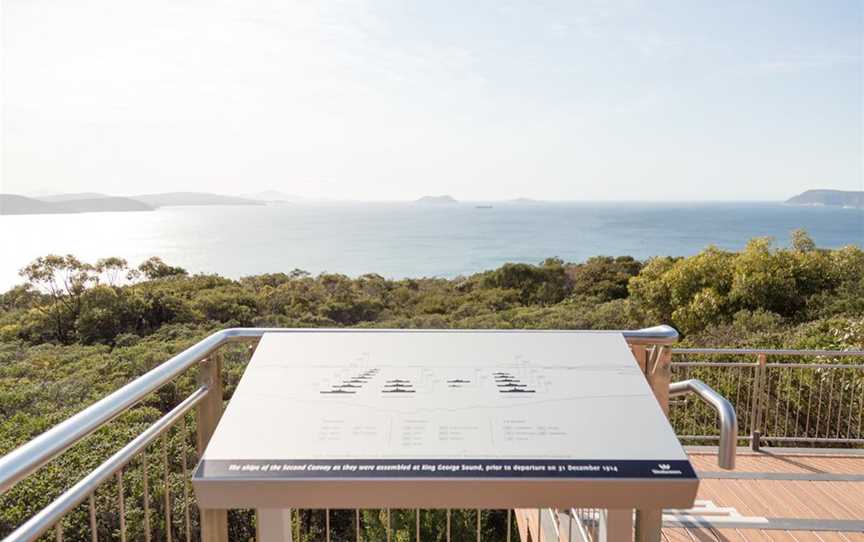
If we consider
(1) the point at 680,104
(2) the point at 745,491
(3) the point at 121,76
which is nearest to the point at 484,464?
(2) the point at 745,491

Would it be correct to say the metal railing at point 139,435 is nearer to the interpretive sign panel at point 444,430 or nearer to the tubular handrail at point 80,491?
the tubular handrail at point 80,491

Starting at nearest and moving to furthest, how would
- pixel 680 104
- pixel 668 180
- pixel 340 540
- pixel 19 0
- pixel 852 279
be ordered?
pixel 340 540 → pixel 19 0 → pixel 852 279 → pixel 680 104 → pixel 668 180

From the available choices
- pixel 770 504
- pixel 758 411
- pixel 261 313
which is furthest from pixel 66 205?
pixel 770 504

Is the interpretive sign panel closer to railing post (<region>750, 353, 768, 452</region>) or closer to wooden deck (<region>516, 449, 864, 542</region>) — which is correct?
wooden deck (<region>516, 449, 864, 542</region>)

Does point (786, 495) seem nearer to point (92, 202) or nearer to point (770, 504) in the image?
point (770, 504)

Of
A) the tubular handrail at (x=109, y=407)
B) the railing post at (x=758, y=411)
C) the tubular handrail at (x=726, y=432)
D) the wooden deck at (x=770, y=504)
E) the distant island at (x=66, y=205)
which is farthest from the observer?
the distant island at (x=66, y=205)

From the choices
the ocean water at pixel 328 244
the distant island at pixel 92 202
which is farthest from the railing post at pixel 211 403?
the distant island at pixel 92 202

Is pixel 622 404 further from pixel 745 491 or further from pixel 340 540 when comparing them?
pixel 340 540
